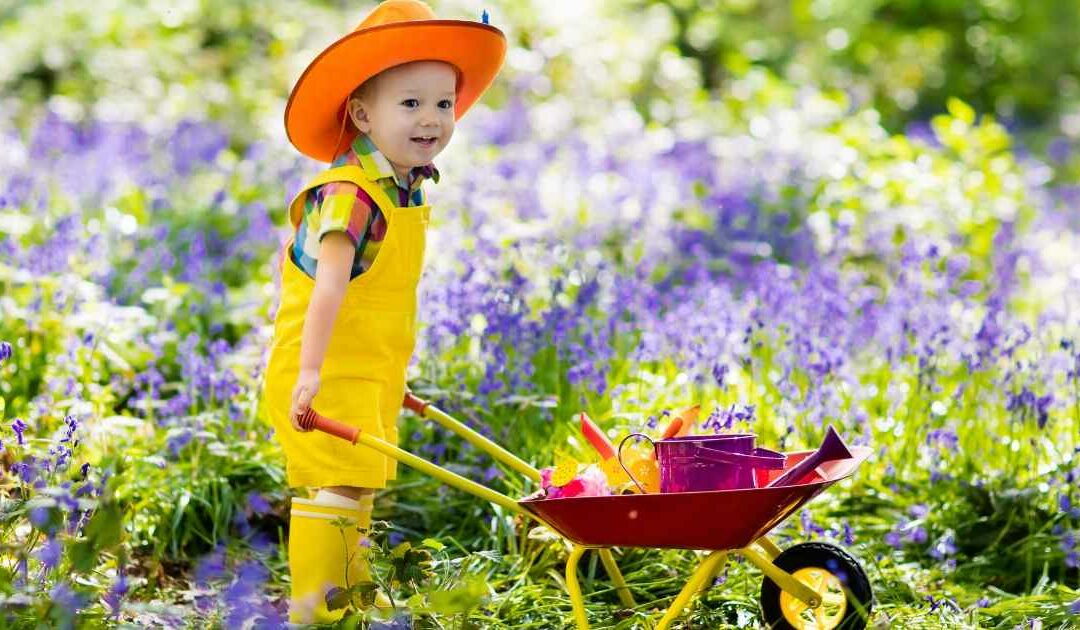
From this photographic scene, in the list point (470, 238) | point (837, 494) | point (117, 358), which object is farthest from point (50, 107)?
point (837, 494)

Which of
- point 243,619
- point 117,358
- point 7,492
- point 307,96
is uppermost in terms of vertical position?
point 307,96

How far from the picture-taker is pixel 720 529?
8.98ft

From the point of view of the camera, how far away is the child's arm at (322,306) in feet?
9.46

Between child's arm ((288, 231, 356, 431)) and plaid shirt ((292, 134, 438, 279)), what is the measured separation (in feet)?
0.12

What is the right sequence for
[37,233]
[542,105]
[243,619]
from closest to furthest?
1. [243,619]
2. [37,233]
3. [542,105]

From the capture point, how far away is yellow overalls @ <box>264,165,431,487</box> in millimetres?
3076

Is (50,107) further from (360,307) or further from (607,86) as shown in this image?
(360,307)

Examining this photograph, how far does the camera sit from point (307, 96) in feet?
10.1

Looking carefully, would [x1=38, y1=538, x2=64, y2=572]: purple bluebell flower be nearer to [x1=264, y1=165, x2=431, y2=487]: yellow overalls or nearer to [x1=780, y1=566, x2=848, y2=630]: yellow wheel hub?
[x1=264, y1=165, x2=431, y2=487]: yellow overalls

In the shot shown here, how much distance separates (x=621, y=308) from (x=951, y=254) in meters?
1.68

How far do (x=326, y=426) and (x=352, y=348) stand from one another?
33cm

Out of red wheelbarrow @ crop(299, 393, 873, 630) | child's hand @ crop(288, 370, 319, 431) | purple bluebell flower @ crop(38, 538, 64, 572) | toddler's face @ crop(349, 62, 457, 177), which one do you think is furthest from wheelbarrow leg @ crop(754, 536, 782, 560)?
purple bluebell flower @ crop(38, 538, 64, 572)

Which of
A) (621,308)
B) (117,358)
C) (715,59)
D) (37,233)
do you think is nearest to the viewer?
(117,358)

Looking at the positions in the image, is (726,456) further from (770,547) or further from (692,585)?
(770,547)
